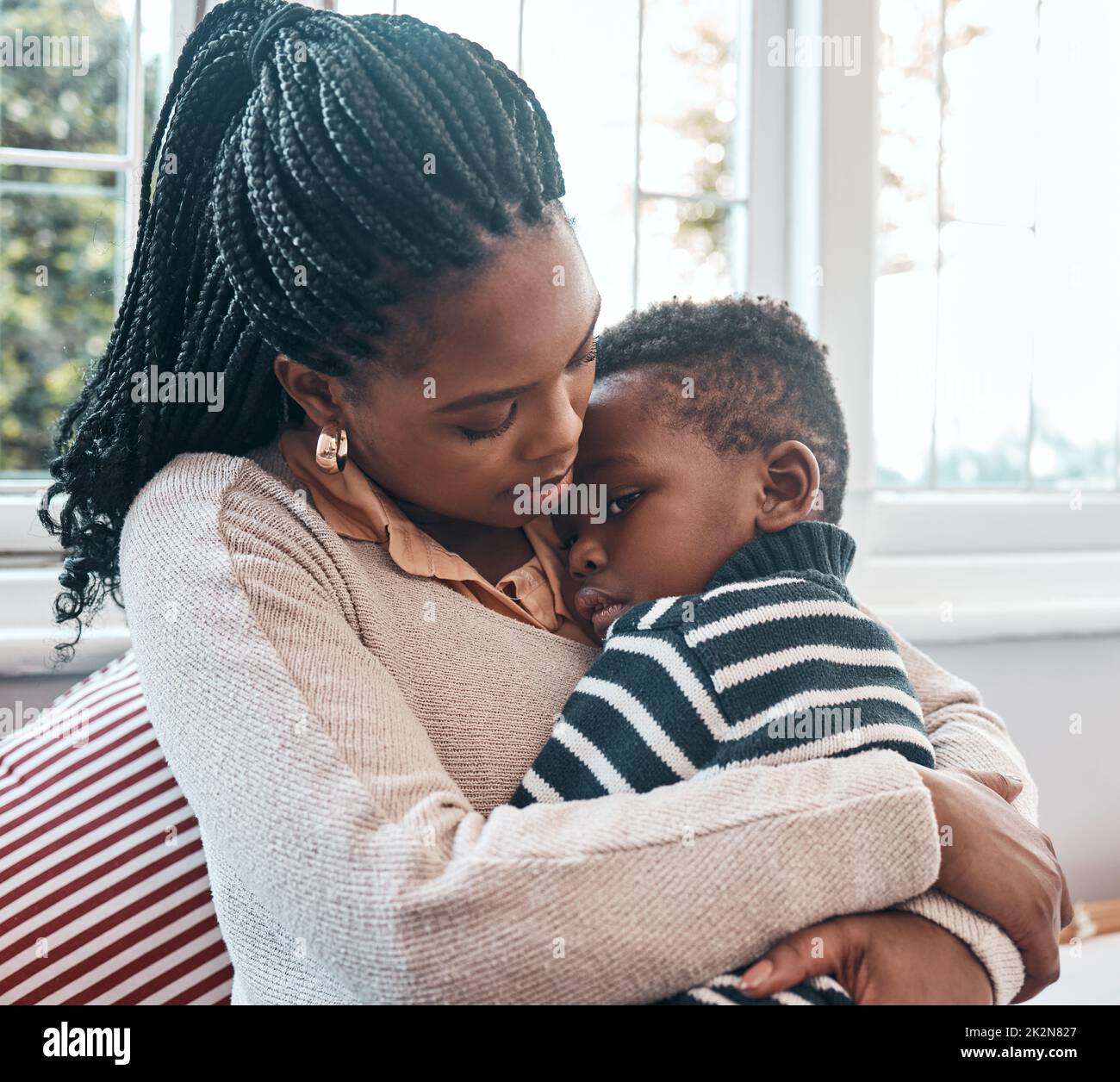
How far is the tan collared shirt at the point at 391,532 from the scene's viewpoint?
958 mm

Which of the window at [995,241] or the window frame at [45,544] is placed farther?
the window at [995,241]

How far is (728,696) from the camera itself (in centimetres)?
83

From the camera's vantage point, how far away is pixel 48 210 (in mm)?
4145

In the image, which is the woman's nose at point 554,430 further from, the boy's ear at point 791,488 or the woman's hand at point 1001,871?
the woman's hand at point 1001,871

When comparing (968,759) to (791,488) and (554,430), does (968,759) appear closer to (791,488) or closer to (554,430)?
(791,488)

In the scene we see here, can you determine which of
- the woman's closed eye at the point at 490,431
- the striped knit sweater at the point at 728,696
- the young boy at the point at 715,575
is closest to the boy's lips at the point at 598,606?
the young boy at the point at 715,575

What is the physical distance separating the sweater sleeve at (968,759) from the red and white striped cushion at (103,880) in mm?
643

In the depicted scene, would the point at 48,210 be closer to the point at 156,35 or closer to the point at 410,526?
the point at 156,35

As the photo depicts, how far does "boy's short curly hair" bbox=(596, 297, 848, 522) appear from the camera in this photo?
107 cm

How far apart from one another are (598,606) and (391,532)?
0.22 metres

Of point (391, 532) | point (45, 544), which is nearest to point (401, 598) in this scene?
point (391, 532)

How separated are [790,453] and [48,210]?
3968 mm

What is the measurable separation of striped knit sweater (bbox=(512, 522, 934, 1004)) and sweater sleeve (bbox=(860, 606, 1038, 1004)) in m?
0.13

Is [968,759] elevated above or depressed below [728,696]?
below
